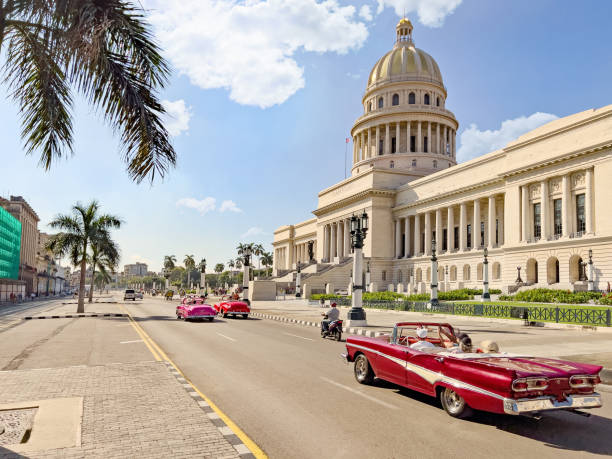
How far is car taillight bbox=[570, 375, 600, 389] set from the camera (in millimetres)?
6266

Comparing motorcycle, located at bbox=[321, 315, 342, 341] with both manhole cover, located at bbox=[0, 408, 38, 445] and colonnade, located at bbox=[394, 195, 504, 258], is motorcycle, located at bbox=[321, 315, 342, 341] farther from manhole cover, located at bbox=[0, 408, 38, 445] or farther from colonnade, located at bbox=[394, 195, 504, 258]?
colonnade, located at bbox=[394, 195, 504, 258]

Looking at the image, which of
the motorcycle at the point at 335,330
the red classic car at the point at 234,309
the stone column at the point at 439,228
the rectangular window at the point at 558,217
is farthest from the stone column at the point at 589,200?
the motorcycle at the point at 335,330

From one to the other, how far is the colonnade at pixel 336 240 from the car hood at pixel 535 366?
222 feet

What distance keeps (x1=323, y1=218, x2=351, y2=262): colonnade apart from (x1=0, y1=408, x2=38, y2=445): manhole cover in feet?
224

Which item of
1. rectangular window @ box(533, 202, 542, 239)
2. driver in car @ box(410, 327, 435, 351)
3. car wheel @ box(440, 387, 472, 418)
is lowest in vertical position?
car wheel @ box(440, 387, 472, 418)

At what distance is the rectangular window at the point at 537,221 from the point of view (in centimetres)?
4800

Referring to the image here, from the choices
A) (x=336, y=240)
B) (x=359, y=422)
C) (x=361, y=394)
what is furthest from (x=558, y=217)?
(x=359, y=422)

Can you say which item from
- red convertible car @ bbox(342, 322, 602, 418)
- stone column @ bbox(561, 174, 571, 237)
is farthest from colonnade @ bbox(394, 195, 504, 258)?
red convertible car @ bbox(342, 322, 602, 418)

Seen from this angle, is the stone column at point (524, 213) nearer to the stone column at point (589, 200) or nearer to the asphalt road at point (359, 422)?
the stone column at point (589, 200)

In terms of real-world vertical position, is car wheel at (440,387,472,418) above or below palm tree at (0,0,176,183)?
below

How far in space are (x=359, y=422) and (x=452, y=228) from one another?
58741mm

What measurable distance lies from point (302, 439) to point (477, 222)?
55935mm

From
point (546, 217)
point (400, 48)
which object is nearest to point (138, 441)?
point (546, 217)

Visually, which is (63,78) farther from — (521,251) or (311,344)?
(521,251)
